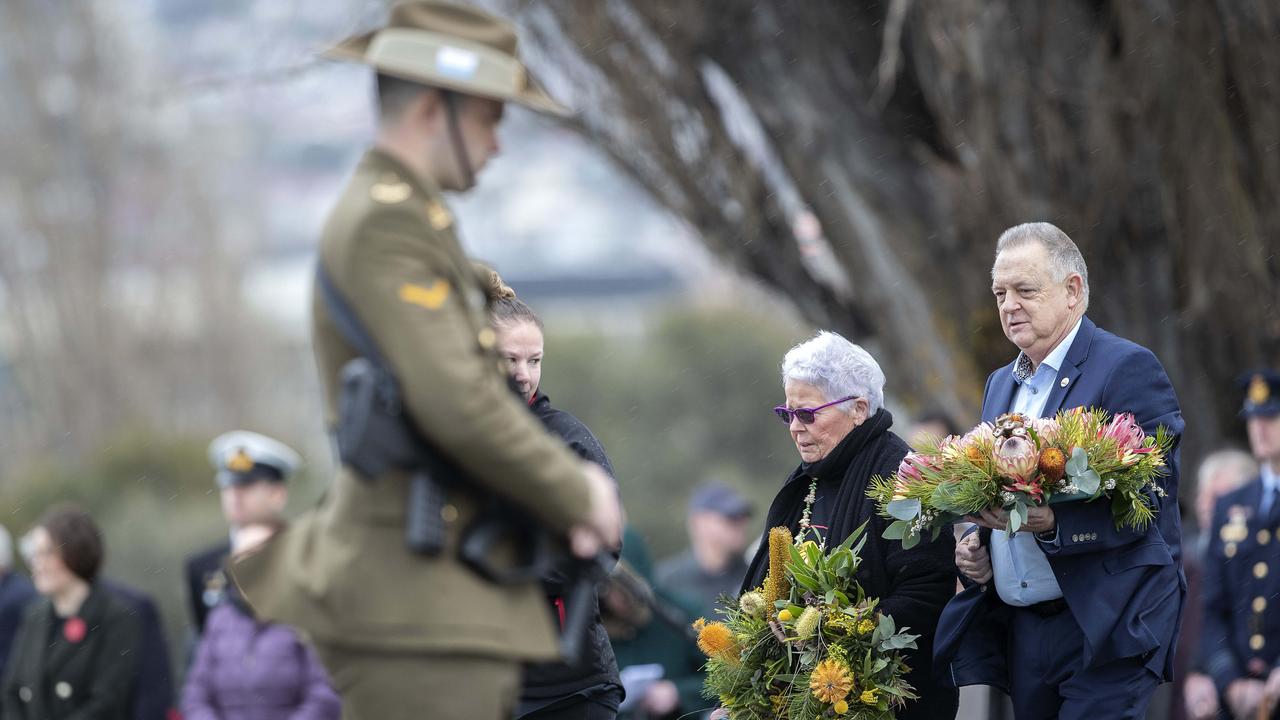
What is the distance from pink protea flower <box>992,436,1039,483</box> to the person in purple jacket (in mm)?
3402

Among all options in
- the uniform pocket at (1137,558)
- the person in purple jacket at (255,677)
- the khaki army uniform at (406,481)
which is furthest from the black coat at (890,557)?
the person in purple jacket at (255,677)

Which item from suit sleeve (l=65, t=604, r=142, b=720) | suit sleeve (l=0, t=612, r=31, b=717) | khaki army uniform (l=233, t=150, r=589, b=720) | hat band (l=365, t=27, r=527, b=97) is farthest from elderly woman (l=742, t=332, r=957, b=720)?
suit sleeve (l=0, t=612, r=31, b=717)

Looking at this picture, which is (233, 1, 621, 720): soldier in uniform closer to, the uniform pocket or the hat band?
the hat band

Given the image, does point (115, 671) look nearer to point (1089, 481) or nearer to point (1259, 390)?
point (1089, 481)

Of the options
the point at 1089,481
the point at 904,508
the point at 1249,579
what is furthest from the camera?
the point at 1249,579

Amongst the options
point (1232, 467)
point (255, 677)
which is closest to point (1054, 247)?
point (255, 677)

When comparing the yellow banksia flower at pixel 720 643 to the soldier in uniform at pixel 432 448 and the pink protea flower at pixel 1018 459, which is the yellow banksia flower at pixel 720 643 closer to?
the pink protea flower at pixel 1018 459

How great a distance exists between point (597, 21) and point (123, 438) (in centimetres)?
1241

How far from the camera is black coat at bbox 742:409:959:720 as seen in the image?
527 centimetres

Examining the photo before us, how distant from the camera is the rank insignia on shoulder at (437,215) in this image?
3629 mm

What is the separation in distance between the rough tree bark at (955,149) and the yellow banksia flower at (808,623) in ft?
15.5

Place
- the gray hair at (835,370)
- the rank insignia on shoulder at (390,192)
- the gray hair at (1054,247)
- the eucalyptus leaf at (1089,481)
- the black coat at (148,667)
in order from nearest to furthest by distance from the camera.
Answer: the rank insignia on shoulder at (390,192) < the eucalyptus leaf at (1089,481) < the gray hair at (1054,247) < the gray hair at (835,370) < the black coat at (148,667)

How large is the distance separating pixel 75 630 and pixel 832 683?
5.11m

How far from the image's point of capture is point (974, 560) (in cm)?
523
